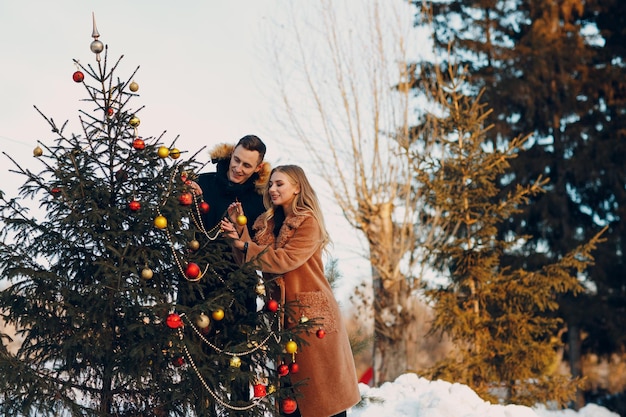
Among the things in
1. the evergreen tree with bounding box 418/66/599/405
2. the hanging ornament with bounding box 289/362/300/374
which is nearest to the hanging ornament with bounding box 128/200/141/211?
the hanging ornament with bounding box 289/362/300/374

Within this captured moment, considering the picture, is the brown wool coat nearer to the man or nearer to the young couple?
the young couple

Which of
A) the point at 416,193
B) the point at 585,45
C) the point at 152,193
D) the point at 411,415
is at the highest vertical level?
the point at 585,45

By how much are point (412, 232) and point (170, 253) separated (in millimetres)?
10121

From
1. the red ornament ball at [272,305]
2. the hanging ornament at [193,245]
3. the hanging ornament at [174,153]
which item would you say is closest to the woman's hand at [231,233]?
the hanging ornament at [193,245]

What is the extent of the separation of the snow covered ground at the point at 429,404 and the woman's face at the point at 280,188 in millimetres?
3173

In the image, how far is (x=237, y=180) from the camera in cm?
474

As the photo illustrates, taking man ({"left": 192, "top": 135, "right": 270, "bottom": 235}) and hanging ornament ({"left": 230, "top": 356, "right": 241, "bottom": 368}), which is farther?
man ({"left": 192, "top": 135, "right": 270, "bottom": 235})

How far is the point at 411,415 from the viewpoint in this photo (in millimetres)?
7070

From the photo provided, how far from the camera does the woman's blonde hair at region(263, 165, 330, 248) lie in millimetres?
4512

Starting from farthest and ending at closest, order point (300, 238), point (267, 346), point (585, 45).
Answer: point (585, 45)
point (300, 238)
point (267, 346)

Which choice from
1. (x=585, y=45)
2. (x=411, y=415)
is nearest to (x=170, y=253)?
(x=411, y=415)

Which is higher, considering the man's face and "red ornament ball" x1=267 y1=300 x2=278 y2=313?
the man's face

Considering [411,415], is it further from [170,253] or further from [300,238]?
[170,253]

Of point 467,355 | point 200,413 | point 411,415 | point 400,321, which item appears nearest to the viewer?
point 200,413
